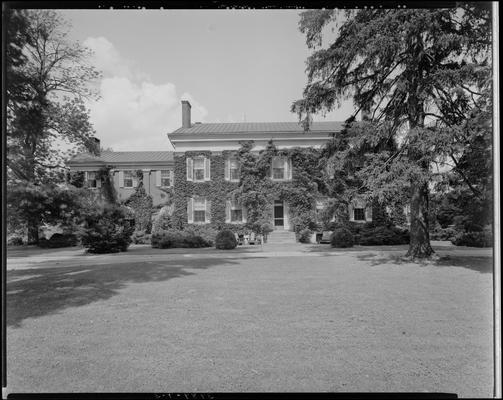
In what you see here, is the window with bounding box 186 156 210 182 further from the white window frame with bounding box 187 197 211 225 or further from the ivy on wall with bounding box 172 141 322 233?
the white window frame with bounding box 187 197 211 225

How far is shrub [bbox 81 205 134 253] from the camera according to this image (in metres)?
10.9

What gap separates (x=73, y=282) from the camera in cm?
731

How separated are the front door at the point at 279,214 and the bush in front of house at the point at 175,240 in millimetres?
6118

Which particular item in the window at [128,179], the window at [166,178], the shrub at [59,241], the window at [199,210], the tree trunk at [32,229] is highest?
the window at [166,178]

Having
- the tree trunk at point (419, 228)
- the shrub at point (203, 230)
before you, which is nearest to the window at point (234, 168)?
the shrub at point (203, 230)

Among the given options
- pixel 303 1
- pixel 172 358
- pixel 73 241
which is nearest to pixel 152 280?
pixel 172 358

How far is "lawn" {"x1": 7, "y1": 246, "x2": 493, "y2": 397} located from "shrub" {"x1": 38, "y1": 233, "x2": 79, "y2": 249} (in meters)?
2.54

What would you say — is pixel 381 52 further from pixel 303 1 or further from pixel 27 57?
pixel 27 57

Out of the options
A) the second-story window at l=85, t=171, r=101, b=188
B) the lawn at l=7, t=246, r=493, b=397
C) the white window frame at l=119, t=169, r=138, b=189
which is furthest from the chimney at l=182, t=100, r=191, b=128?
the lawn at l=7, t=246, r=493, b=397

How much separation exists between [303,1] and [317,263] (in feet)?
28.5

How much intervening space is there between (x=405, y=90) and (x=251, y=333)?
8.29 m

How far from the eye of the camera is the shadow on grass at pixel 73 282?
18.0ft

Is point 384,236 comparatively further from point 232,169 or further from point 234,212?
point 232,169

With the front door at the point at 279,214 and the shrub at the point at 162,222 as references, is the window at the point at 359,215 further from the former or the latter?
the shrub at the point at 162,222
